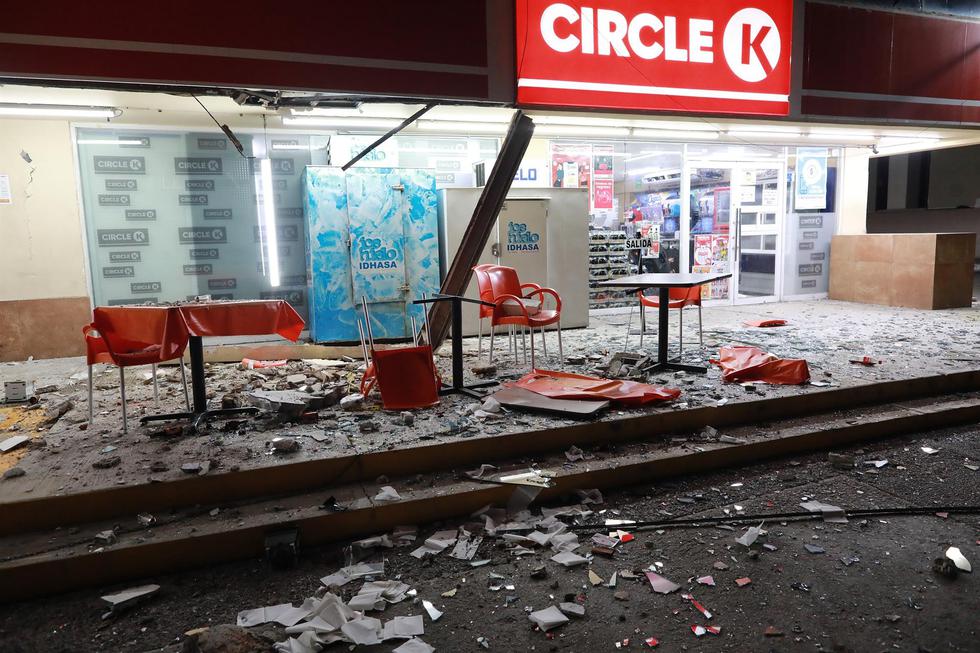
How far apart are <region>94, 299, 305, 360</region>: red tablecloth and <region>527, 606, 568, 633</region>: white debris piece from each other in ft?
8.44

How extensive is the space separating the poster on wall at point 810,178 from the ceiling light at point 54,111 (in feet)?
31.4

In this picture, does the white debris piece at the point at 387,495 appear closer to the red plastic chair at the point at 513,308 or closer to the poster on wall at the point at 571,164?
the red plastic chair at the point at 513,308

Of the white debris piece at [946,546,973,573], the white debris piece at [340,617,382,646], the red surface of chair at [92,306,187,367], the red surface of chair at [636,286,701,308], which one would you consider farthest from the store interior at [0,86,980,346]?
the white debris piece at [946,546,973,573]

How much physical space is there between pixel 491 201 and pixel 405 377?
67.9 inches

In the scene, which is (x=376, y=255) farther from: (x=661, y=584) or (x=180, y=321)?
(x=661, y=584)

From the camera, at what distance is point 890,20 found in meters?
6.27

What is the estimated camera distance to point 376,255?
7.09 m

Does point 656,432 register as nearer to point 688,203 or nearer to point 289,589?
point 289,589

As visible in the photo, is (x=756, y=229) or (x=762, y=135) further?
(x=756, y=229)

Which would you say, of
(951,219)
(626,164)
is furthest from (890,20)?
(951,219)

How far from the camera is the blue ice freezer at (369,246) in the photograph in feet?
22.7

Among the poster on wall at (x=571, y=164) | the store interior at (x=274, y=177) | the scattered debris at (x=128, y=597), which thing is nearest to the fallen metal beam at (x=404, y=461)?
the scattered debris at (x=128, y=597)

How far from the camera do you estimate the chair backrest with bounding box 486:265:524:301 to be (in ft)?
17.9

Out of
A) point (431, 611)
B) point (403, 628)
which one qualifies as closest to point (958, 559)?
point (431, 611)
